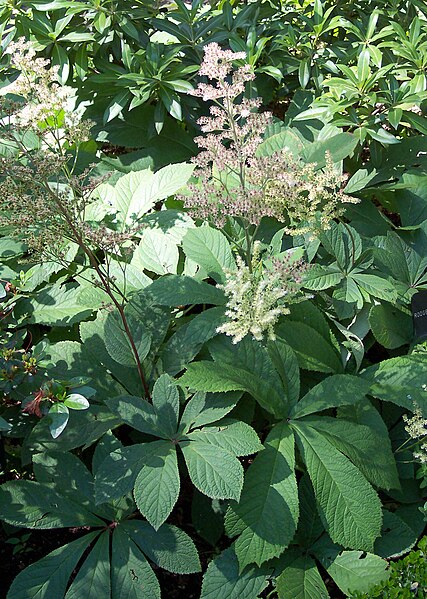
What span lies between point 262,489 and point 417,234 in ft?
3.90

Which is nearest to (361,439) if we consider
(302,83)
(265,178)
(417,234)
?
(265,178)

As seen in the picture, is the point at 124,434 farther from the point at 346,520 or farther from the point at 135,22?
the point at 135,22

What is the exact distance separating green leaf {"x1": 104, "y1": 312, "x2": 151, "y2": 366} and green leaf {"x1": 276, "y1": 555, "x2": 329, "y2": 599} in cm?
71

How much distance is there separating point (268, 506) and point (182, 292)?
66 cm

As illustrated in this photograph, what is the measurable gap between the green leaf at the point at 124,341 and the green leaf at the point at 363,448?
1.68ft

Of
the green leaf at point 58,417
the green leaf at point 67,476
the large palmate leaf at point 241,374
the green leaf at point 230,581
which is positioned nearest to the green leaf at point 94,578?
the green leaf at point 67,476

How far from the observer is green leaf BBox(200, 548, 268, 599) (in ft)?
5.73

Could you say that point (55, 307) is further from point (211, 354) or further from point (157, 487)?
point (157, 487)

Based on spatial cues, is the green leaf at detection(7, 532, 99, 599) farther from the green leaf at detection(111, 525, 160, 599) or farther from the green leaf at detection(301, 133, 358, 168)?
the green leaf at detection(301, 133, 358, 168)

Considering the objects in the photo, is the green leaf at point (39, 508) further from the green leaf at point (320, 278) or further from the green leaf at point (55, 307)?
the green leaf at point (320, 278)

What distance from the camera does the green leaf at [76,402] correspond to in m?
1.66

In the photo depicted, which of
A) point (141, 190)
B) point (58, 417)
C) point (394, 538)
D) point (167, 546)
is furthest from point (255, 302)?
point (141, 190)

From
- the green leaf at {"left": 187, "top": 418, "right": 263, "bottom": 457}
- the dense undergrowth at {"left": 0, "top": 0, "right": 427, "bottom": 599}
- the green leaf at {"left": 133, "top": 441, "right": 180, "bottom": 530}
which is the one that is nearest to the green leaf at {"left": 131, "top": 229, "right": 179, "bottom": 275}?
the dense undergrowth at {"left": 0, "top": 0, "right": 427, "bottom": 599}

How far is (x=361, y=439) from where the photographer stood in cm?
190
